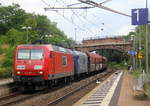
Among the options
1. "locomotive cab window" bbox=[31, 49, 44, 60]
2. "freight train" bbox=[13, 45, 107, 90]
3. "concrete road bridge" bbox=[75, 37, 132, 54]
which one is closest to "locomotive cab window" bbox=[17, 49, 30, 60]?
"freight train" bbox=[13, 45, 107, 90]

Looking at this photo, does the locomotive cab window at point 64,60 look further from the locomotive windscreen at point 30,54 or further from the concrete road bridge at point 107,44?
the concrete road bridge at point 107,44

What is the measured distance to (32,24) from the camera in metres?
73.2

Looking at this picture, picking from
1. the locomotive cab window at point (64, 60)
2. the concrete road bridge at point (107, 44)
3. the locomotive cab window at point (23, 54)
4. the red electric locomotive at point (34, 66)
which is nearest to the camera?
the red electric locomotive at point (34, 66)

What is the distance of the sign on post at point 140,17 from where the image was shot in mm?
26141

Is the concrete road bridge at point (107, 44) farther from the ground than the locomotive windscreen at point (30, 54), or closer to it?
farther from the ground

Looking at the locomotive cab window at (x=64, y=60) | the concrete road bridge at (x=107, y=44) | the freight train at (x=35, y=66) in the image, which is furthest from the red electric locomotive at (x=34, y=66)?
the concrete road bridge at (x=107, y=44)

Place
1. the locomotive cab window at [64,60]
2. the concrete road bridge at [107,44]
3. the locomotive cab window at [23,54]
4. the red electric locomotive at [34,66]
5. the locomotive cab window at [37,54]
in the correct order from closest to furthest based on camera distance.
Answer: the red electric locomotive at [34,66]
the locomotive cab window at [37,54]
the locomotive cab window at [23,54]
the locomotive cab window at [64,60]
the concrete road bridge at [107,44]

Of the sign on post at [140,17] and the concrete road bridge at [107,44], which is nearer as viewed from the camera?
the sign on post at [140,17]

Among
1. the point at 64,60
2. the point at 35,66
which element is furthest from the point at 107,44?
the point at 35,66

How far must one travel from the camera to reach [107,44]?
93.8 meters

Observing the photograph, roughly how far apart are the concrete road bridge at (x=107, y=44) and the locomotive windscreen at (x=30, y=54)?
67432 mm

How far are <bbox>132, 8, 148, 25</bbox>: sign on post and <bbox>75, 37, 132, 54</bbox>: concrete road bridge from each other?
209 ft

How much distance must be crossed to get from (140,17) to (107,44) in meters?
66.9

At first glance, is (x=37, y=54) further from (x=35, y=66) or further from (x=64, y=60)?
(x=64, y=60)
